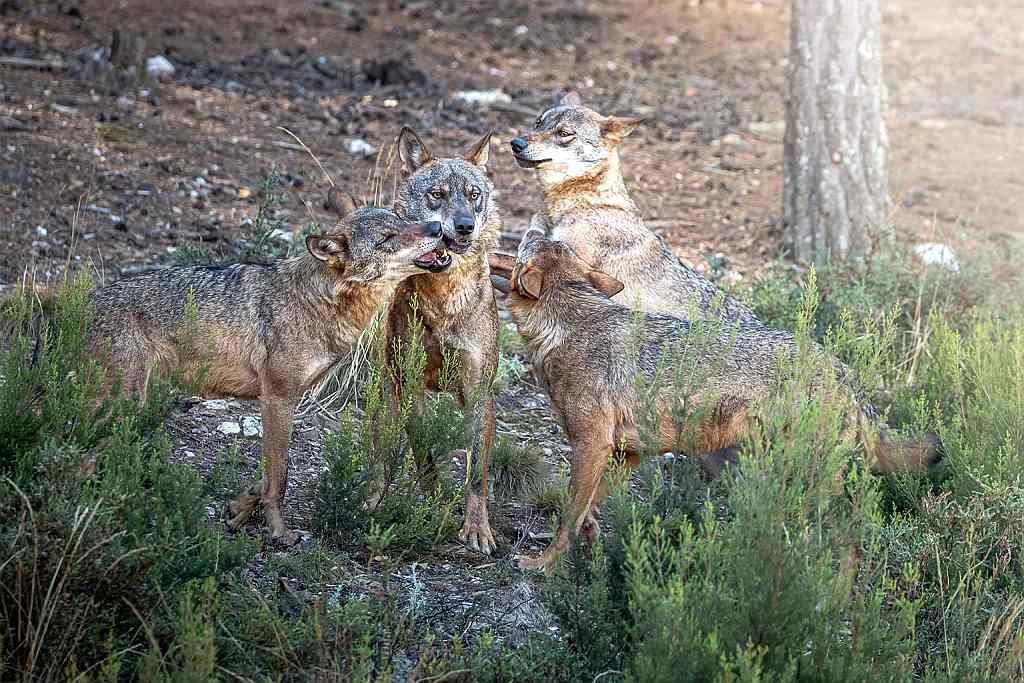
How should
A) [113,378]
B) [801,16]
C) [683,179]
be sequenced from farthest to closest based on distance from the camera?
[683,179], [801,16], [113,378]

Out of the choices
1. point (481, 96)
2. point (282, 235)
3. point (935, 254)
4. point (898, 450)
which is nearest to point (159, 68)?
point (481, 96)

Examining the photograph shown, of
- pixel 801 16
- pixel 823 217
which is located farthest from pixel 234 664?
pixel 801 16

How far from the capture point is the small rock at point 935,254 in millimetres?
9797

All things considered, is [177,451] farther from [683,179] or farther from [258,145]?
[683,179]

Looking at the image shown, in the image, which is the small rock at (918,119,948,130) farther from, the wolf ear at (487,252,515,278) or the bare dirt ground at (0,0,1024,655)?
the wolf ear at (487,252,515,278)

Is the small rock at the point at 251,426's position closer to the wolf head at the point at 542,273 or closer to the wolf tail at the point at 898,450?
the wolf head at the point at 542,273

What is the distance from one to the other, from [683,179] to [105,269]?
6413 millimetres

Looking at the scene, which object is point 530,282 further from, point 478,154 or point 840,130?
point 840,130

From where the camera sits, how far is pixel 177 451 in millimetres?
7000

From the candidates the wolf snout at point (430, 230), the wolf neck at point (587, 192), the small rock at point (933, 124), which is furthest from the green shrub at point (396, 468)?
the small rock at point (933, 124)

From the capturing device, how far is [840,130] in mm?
10594

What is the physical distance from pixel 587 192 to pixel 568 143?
0.38 meters

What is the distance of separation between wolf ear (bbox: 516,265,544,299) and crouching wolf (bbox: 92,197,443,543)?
542 millimetres

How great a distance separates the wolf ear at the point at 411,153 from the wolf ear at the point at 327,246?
3.39ft
